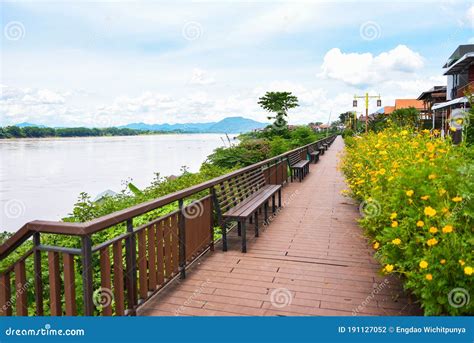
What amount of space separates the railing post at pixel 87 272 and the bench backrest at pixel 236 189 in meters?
2.61

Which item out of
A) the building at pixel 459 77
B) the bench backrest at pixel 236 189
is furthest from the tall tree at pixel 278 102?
the bench backrest at pixel 236 189

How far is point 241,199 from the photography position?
19.9 feet

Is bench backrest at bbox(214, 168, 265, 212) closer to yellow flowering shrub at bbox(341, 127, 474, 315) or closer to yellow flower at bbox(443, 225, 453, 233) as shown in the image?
yellow flowering shrub at bbox(341, 127, 474, 315)

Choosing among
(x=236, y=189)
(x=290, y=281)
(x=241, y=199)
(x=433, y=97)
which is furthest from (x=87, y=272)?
(x=433, y=97)

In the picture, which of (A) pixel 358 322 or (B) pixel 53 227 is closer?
(B) pixel 53 227

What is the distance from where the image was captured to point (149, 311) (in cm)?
331

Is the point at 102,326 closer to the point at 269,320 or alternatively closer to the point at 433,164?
the point at 269,320

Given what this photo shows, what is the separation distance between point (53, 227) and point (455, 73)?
35.2 meters

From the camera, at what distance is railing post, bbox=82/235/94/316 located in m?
2.43

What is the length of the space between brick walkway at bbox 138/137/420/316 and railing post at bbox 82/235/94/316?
80 cm

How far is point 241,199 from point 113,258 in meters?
3.37

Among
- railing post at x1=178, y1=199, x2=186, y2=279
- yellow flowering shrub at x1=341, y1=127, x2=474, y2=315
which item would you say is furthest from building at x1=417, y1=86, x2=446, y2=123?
railing post at x1=178, y1=199, x2=186, y2=279

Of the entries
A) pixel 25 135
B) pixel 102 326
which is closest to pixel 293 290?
pixel 102 326

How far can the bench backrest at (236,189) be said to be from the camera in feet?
17.2
